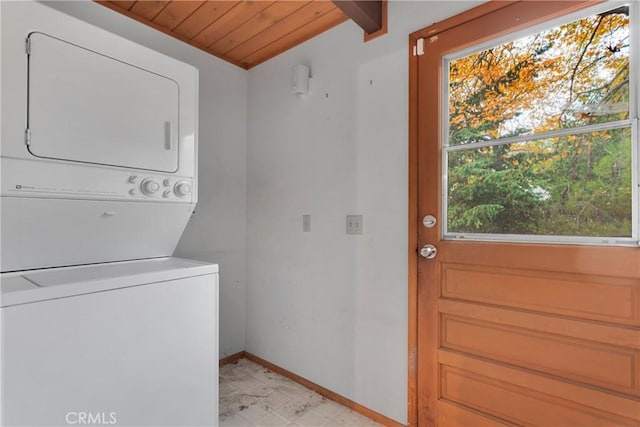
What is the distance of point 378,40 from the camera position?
1.84m

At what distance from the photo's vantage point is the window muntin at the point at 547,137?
1.21 meters

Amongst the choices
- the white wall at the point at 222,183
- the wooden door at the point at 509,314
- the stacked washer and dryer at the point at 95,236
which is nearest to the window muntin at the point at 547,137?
the wooden door at the point at 509,314

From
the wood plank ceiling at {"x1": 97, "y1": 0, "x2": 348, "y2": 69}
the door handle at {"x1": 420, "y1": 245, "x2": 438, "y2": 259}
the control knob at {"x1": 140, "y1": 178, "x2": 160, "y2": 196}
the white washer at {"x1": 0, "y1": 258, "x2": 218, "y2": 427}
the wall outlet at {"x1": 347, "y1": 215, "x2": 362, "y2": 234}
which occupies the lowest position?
the white washer at {"x1": 0, "y1": 258, "x2": 218, "y2": 427}

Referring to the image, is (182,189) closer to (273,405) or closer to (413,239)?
(413,239)

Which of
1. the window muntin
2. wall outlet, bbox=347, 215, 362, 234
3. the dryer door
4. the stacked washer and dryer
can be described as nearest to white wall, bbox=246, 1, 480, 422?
wall outlet, bbox=347, 215, 362, 234

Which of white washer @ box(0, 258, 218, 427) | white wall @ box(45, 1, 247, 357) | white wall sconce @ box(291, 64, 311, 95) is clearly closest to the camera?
white washer @ box(0, 258, 218, 427)

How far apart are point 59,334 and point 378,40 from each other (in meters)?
2.03

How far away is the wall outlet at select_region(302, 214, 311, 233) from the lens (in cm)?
221

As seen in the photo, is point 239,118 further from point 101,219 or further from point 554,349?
point 554,349

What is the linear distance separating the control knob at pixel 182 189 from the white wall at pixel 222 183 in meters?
0.74

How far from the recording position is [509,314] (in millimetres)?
1414

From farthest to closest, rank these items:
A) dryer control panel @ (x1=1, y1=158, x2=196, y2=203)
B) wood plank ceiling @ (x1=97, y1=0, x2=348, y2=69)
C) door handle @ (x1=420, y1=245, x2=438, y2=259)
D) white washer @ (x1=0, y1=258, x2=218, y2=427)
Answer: wood plank ceiling @ (x1=97, y1=0, x2=348, y2=69) → door handle @ (x1=420, y1=245, x2=438, y2=259) → dryer control panel @ (x1=1, y1=158, x2=196, y2=203) → white washer @ (x1=0, y1=258, x2=218, y2=427)

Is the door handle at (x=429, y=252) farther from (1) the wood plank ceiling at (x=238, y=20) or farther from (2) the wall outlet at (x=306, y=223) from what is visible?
(1) the wood plank ceiling at (x=238, y=20)

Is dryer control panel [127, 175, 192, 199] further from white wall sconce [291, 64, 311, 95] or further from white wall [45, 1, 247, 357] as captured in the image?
white wall sconce [291, 64, 311, 95]
